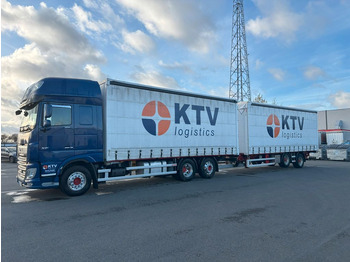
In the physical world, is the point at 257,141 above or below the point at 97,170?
above

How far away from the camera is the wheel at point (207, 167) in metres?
11.8

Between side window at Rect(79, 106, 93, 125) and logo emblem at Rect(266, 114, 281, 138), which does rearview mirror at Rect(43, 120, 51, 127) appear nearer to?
side window at Rect(79, 106, 93, 125)

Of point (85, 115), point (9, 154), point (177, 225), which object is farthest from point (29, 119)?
point (9, 154)

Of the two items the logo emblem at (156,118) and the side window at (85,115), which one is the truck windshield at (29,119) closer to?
the side window at (85,115)

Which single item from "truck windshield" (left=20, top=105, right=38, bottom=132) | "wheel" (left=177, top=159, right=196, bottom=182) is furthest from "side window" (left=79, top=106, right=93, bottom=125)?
"wheel" (left=177, top=159, right=196, bottom=182)

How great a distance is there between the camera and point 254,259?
3807 mm

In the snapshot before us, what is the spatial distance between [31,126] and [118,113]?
2775 mm

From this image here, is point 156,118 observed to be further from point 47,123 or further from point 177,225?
point 177,225

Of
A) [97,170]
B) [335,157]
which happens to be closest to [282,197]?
[97,170]

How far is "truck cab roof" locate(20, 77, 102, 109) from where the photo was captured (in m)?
7.82

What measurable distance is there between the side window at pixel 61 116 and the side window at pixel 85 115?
1.13 ft

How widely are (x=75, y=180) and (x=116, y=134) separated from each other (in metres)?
2.05

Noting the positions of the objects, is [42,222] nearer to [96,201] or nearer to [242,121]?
[96,201]

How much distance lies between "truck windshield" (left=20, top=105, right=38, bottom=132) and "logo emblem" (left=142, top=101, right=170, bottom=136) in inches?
146
